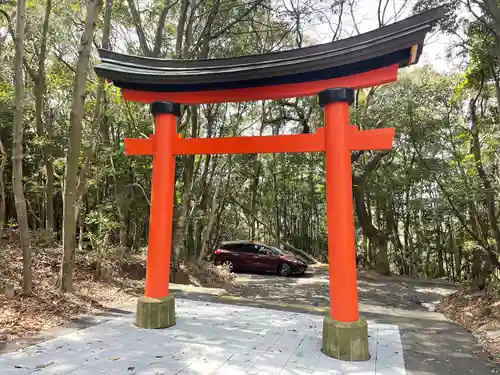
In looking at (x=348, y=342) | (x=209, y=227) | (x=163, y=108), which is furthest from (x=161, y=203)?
(x=209, y=227)

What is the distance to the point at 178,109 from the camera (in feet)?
15.8

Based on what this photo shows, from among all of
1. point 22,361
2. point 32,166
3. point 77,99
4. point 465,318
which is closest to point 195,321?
point 22,361

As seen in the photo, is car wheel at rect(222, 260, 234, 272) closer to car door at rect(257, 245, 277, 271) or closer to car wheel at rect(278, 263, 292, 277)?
car door at rect(257, 245, 277, 271)

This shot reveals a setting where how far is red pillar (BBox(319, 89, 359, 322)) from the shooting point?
12.4 feet

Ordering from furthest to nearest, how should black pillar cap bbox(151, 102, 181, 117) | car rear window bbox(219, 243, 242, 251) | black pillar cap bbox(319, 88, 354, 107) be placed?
car rear window bbox(219, 243, 242, 251), black pillar cap bbox(151, 102, 181, 117), black pillar cap bbox(319, 88, 354, 107)

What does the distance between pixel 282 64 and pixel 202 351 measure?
3.34 metres

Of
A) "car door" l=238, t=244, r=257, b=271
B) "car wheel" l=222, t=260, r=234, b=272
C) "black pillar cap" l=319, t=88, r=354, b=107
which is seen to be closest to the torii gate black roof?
"black pillar cap" l=319, t=88, r=354, b=107

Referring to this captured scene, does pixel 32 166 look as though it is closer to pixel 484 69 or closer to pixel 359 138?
pixel 359 138

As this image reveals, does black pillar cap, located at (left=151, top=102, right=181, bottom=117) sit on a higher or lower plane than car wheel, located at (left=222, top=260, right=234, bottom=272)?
higher

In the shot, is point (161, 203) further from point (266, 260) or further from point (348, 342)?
point (266, 260)

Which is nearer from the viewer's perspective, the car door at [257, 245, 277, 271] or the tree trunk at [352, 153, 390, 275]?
the tree trunk at [352, 153, 390, 275]

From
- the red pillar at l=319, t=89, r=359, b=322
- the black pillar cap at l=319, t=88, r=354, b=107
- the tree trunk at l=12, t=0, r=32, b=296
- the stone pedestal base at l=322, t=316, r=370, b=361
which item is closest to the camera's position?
the stone pedestal base at l=322, t=316, r=370, b=361

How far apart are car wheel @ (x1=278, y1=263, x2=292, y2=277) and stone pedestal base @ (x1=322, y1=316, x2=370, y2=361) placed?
8813 millimetres

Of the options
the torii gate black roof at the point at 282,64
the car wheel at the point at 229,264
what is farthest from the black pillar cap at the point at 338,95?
the car wheel at the point at 229,264
